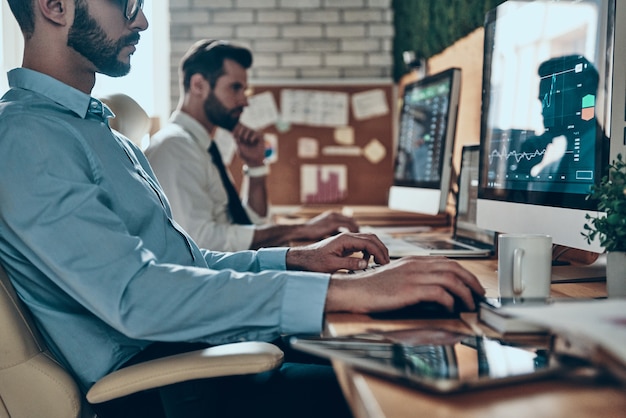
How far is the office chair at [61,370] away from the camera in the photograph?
36.9 inches

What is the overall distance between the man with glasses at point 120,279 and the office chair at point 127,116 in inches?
23.4

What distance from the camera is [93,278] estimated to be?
3.33 feet

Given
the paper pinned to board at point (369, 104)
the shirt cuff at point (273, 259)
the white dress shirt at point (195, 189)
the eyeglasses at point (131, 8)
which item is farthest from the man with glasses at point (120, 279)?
the paper pinned to board at point (369, 104)

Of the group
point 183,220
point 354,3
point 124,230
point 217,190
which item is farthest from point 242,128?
point 124,230

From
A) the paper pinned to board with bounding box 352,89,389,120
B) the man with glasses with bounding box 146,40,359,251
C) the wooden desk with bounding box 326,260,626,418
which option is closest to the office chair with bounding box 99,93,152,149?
the man with glasses with bounding box 146,40,359,251

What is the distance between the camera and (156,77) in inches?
176

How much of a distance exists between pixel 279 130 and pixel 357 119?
452 mm

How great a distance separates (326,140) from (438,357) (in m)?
3.40

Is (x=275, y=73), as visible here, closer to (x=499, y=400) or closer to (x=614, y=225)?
(x=614, y=225)

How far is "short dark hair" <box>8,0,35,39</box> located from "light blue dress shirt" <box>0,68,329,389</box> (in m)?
0.23

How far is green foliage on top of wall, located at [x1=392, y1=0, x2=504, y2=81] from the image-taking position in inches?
103

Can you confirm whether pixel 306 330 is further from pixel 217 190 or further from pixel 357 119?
pixel 357 119

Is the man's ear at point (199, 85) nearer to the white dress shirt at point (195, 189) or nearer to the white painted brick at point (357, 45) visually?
the white dress shirt at point (195, 189)

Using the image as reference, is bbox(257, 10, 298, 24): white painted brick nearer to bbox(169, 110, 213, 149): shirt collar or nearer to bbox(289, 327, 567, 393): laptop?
bbox(169, 110, 213, 149): shirt collar
